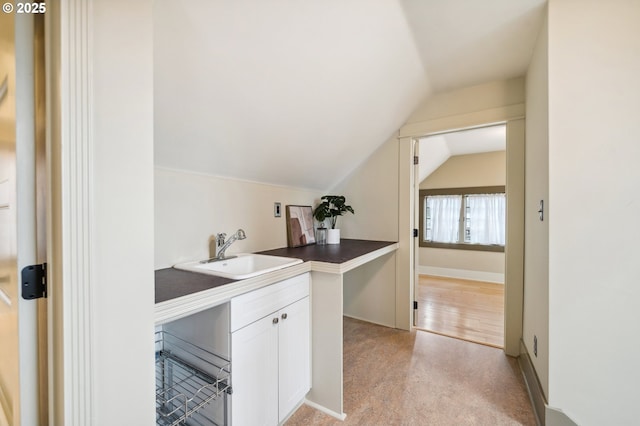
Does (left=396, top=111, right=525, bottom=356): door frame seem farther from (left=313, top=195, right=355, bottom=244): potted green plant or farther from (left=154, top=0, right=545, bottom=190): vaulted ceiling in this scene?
(left=313, top=195, right=355, bottom=244): potted green plant

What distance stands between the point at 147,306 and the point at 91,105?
57 cm

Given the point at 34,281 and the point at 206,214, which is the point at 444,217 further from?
the point at 34,281

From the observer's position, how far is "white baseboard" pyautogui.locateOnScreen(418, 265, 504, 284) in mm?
4453

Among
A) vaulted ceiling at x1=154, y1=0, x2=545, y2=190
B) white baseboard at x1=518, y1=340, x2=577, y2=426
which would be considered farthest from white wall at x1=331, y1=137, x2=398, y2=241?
white baseboard at x1=518, y1=340, x2=577, y2=426

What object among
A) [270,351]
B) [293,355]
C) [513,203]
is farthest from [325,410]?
[513,203]

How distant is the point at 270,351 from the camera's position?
4.47ft

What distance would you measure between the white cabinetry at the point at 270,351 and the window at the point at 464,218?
4210 mm

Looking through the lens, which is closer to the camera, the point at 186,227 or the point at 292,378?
the point at 292,378

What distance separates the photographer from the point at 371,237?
287 cm

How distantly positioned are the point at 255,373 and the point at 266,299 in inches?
13.9

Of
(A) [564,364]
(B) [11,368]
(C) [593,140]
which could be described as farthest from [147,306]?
(C) [593,140]

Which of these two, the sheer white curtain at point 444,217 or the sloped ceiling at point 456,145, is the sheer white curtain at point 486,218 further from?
the sloped ceiling at point 456,145

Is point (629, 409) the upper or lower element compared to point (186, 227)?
lower

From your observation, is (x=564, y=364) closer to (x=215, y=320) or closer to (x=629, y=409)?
(x=629, y=409)
